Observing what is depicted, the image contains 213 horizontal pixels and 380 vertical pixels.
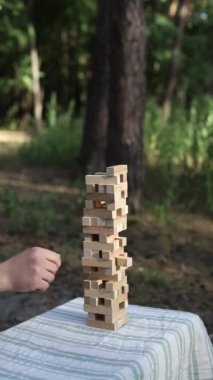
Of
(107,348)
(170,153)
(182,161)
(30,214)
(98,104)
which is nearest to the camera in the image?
(107,348)

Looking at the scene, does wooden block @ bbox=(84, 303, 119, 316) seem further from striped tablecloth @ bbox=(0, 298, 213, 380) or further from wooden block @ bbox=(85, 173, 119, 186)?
wooden block @ bbox=(85, 173, 119, 186)

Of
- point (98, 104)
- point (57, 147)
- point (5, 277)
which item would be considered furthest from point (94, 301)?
point (57, 147)

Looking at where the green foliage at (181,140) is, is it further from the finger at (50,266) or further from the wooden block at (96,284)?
the finger at (50,266)

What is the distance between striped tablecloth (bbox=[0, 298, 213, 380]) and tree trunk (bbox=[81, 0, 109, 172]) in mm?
6104

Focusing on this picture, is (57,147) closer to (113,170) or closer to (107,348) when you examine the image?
(113,170)

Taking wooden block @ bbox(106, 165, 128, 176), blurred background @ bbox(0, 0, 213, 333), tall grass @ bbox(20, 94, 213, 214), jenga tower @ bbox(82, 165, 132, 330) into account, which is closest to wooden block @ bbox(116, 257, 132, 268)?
jenga tower @ bbox(82, 165, 132, 330)

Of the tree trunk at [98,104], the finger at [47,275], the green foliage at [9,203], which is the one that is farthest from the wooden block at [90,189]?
the tree trunk at [98,104]

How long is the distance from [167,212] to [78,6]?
45.2ft

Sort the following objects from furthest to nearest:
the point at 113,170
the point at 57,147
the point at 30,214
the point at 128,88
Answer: the point at 57,147
the point at 128,88
the point at 30,214
the point at 113,170

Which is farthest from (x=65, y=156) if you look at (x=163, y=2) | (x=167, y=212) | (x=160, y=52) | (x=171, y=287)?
(x=163, y=2)

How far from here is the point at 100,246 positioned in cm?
265

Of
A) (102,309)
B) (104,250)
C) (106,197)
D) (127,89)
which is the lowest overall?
(102,309)

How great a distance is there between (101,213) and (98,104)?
6.86 metres

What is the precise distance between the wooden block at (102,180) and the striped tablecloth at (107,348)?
570 millimetres
